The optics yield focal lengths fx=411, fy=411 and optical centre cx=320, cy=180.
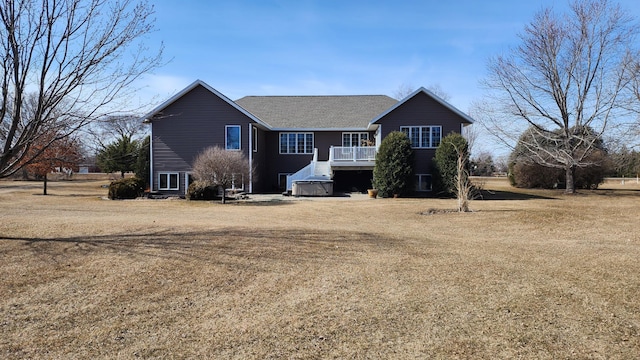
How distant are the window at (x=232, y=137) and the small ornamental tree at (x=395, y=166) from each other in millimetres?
8699

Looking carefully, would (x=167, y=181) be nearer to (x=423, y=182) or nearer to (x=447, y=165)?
(x=423, y=182)

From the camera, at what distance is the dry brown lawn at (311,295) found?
377 centimetres

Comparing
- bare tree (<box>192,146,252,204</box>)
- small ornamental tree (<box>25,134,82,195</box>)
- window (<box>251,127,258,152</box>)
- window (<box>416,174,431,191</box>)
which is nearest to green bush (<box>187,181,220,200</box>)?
bare tree (<box>192,146,252,204</box>)

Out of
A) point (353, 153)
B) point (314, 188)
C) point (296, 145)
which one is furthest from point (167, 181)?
point (353, 153)

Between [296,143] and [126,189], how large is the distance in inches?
440

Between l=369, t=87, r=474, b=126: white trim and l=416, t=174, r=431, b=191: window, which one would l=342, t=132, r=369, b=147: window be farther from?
l=416, t=174, r=431, b=191: window

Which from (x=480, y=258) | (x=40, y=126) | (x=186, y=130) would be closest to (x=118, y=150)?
(x=186, y=130)

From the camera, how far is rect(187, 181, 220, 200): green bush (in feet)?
67.1

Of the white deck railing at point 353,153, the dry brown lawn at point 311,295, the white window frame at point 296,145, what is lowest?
the dry brown lawn at point 311,295

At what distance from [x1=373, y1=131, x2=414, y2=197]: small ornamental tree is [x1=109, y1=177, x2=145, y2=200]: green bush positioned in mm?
13394

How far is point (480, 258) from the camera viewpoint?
7164 mm

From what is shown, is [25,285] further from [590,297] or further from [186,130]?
[186,130]

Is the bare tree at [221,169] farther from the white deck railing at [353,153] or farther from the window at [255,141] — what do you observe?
the white deck railing at [353,153]

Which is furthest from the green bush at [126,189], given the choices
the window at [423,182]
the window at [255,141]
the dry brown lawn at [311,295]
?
the window at [423,182]
